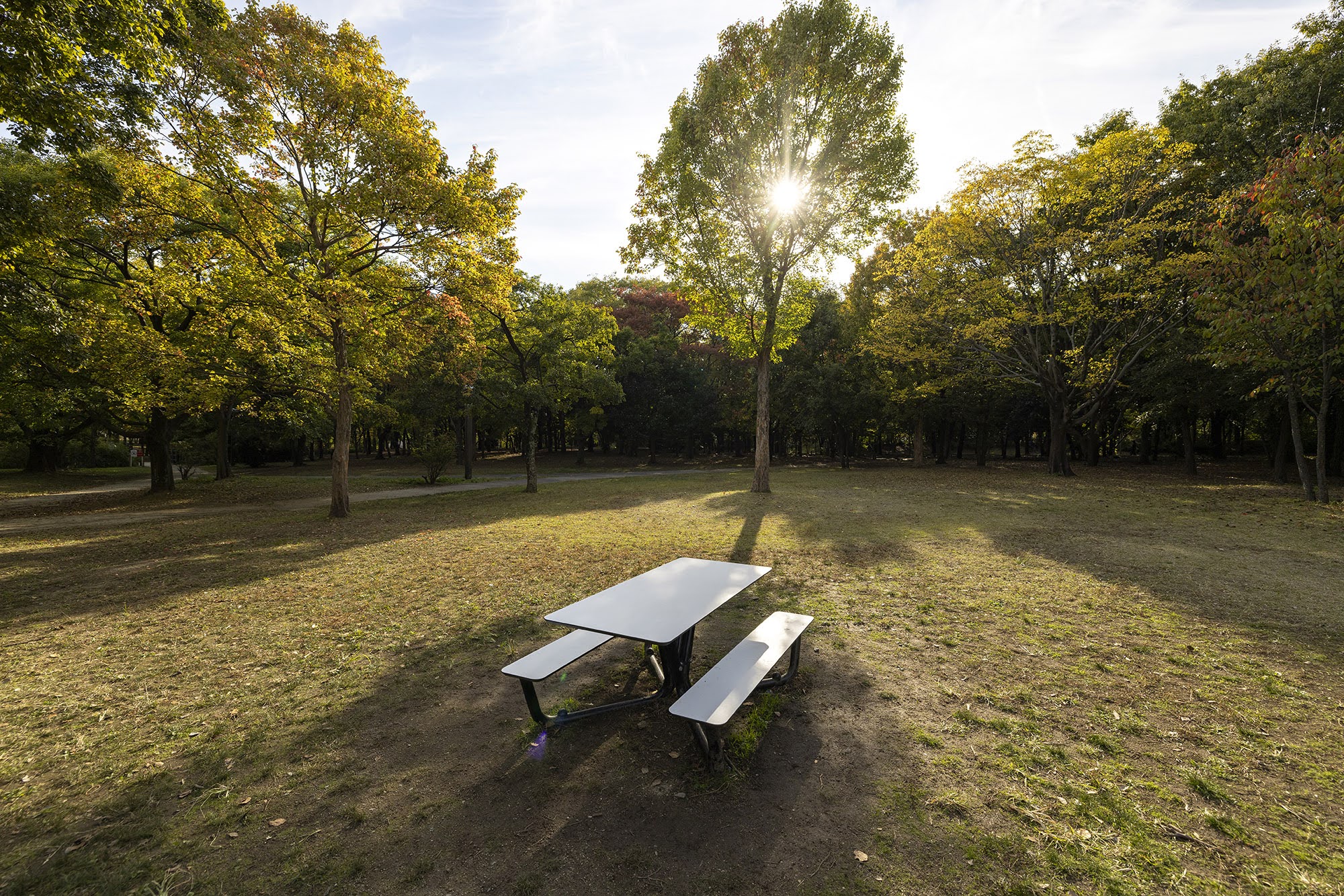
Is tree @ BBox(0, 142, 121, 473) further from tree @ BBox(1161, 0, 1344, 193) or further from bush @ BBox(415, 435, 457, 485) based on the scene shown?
tree @ BBox(1161, 0, 1344, 193)

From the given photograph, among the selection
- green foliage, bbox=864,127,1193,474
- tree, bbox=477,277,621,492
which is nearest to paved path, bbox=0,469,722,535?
tree, bbox=477,277,621,492

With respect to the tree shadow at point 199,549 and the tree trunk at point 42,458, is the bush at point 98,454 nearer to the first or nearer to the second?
the tree trunk at point 42,458

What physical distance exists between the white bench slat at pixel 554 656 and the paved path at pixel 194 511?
14.6 meters

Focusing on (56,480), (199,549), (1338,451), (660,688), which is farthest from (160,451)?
(1338,451)

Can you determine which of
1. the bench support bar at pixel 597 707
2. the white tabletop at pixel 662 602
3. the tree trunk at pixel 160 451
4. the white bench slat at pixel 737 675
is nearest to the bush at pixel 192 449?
the tree trunk at pixel 160 451

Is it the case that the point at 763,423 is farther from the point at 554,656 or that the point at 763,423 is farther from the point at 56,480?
the point at 56,480

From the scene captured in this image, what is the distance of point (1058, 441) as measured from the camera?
2200 cm

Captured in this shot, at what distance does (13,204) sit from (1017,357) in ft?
98.8

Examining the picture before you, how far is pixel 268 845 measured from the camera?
2.71 metres

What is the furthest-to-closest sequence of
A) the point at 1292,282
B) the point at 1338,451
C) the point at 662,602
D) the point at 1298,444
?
the point at 1338,451
the point at 1298,444
the point at 1292,282
the point at 662,602

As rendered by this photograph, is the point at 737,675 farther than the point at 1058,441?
No

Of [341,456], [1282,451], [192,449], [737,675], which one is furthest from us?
[192,449]

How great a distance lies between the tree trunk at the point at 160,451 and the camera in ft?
56.0

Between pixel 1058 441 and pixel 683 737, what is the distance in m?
25.2
